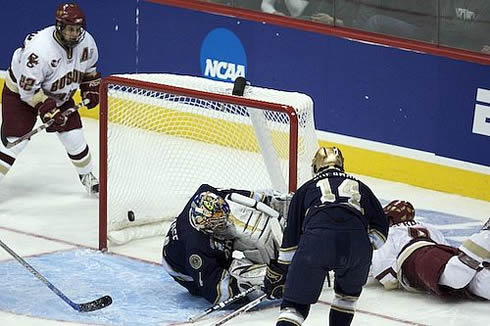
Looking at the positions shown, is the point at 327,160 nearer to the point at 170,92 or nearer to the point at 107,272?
the point at 170,92

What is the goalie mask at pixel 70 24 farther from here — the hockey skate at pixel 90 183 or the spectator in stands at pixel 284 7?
the spectator in stands at pixel 284 7

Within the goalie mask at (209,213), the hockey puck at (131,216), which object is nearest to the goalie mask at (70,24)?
the hockey puck at (131,216)

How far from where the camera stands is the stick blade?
22.7 ft

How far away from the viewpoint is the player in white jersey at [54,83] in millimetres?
8547

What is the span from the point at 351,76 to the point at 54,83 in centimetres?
178

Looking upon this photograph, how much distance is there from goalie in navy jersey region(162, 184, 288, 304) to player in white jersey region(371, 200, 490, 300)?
62cm

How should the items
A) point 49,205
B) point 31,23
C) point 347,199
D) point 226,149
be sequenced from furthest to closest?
point 31,23 → point 49,205 → point 226,149 → point 347,199

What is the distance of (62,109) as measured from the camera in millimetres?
8820

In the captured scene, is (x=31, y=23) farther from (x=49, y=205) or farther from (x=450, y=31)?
(x=450, y=31)

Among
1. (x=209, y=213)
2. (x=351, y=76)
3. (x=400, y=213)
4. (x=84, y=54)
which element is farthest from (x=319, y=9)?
(x=209, y=213)

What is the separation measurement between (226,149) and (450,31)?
5.28 feet

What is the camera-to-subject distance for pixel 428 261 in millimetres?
7164

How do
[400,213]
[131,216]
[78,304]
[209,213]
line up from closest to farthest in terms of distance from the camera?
[209,213]
[78,304]
[400,213]
[131,216]

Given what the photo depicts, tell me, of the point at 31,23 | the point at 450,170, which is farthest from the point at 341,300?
the point at 31,23
